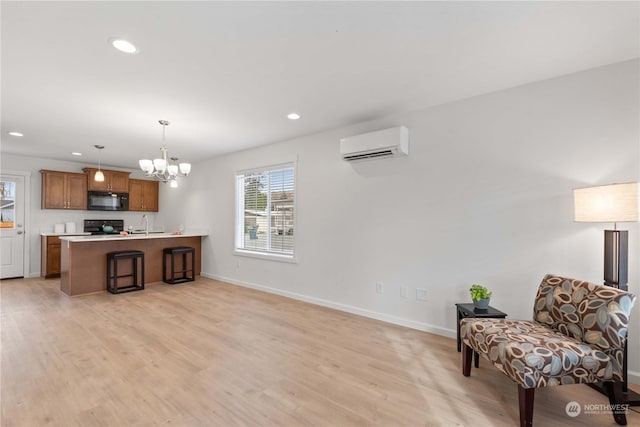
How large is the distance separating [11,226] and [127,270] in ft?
9.38

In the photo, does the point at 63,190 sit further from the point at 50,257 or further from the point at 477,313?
the point at 477,313

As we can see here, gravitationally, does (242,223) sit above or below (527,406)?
above

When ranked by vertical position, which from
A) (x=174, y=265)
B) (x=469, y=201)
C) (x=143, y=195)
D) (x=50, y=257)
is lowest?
(x=174, y=265)

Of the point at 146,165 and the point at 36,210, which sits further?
the point at 36,210

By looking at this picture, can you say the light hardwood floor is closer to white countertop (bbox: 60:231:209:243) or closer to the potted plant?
the potted plant

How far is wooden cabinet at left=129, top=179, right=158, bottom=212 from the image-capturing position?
23.8 ft

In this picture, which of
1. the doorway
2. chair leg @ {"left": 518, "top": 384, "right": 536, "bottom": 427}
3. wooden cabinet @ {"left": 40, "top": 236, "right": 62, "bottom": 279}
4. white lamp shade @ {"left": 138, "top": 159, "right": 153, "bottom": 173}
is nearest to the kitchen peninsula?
wooden cabinet @ {"left": 40, "top": 236, "right": 62, "bottom": 279}

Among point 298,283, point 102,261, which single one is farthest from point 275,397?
point 102,261

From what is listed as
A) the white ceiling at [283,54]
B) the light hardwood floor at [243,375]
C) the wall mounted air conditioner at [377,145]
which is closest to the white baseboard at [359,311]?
the light hardwood floor at [243,375]

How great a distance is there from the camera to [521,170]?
2.76 m

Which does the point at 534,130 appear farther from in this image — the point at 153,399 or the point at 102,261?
the point at 102,261

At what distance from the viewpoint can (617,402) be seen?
183 cm

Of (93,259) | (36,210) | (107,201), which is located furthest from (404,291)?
(36,210)

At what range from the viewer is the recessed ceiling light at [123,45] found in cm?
204
